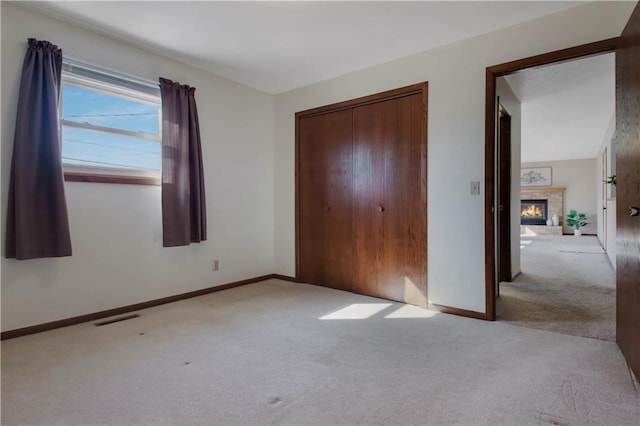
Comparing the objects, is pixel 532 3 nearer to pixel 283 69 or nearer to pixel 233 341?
pixel 283 69

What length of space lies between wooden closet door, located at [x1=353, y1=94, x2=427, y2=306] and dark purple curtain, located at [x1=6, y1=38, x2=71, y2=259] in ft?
8.26

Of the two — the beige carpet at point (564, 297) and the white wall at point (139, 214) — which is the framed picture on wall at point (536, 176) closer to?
the beige carpet at point (564, 297)

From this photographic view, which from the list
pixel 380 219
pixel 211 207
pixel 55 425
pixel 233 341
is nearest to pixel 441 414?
pixel 233 341

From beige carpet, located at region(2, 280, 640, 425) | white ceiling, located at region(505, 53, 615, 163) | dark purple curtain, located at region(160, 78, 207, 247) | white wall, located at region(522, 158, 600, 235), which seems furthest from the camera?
white wall, located at region(522, 158, 600, 235)

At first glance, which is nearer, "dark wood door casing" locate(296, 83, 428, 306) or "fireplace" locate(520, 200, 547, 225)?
"dark wood door casing" locate(296, 83, 428, 306)

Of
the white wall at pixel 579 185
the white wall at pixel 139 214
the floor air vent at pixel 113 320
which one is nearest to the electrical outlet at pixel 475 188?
the white wall at pixel 139 214

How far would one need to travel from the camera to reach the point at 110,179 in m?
2.77

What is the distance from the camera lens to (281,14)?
8.03ft

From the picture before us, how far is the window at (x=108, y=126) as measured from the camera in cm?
262

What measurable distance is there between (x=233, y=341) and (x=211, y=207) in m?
1.68

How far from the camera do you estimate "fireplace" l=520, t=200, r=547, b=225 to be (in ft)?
34.9

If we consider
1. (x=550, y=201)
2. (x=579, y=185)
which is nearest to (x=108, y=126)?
(x=550, y=201)

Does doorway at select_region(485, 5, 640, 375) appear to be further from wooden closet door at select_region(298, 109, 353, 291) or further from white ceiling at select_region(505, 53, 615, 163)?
wooden closet door at select_region(298, 109, 353, 291)

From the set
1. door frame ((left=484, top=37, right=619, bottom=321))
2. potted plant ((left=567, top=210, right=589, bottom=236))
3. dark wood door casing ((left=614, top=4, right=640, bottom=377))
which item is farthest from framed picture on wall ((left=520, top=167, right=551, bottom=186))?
dark wood door casing ((left=614, top=4, right=640, bottom=377))
